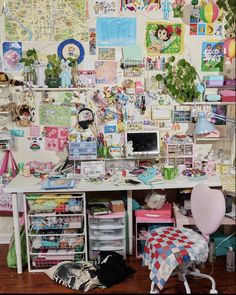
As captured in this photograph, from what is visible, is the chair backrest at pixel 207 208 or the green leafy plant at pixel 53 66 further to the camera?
the green leafy plant at pixel 53 66

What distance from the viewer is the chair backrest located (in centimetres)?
226

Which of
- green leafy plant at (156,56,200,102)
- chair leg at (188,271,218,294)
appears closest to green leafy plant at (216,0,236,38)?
green leafy plant at (156,56,200,102)

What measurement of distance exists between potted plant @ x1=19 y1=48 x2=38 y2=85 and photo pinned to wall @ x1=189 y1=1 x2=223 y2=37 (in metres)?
1.28

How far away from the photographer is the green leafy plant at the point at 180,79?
10.1 ft

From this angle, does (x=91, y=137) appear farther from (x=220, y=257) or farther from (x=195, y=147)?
(x=220, y=257)

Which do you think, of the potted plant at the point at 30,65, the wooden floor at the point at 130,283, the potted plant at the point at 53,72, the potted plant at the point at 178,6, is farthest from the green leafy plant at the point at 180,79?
the wooden floor at the point at 130,283

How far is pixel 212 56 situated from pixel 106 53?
864mm

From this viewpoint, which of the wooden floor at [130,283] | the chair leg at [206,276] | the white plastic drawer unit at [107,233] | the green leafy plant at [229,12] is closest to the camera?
the chair leg at [206,276]

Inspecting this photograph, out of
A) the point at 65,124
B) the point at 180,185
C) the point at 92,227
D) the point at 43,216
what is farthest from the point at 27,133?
the point at 180,185

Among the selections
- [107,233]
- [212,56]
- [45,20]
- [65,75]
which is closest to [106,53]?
[65,75]

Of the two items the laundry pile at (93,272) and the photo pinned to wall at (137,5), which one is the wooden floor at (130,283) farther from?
the photo pinned to wall at (137,5)

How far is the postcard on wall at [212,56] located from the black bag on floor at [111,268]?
1.66 meters

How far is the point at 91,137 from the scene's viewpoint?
3154 mm

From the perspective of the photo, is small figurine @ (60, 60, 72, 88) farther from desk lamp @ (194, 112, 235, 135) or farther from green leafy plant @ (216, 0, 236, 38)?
green leafy plant @ (216, 0, 236, 38)
